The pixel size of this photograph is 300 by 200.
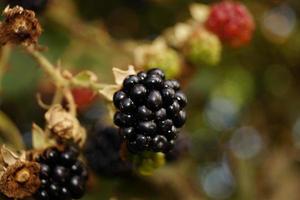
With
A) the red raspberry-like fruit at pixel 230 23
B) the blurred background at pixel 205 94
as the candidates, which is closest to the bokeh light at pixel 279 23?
the blurred background at pixel 205 94

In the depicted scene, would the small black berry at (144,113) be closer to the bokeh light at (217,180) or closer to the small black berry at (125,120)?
the small black berry at (125,120)

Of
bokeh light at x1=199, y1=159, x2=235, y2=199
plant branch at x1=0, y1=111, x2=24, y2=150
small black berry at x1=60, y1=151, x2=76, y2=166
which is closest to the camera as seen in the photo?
small black berry at x1=60, y1=151, x2=76, y2=166

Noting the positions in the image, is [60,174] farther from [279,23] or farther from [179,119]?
[279,23]

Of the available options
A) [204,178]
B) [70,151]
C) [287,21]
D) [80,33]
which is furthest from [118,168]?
[287,21]

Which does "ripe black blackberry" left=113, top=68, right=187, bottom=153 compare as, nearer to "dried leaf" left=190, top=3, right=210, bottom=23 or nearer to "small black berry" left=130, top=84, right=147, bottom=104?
"small black berry" left=130, top=84, right=147, bottom=104

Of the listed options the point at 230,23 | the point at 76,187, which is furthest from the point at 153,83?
the point at 230,23

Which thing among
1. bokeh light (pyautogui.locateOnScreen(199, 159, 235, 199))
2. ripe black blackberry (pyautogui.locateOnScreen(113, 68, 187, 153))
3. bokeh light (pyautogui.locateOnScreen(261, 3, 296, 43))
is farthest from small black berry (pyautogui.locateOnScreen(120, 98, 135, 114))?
bokeh light (pyautogui.locateOnScreen(261, 3, 296, 43))

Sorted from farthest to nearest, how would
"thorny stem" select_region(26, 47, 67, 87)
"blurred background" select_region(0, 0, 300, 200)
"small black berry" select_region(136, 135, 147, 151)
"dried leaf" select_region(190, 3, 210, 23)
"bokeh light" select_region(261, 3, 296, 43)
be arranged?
1. "bokeh light" select_region(261, 3, 296, 43)
2. "blurred background" select_region(0, 0, 300, 200)
3. "dried leaf" select_region(190, 3, 210, 23)
4. "thorny stem" select_region(26, 47, 67, 87)
5. "small black berry" select_region(136, 135, 147, 151)
